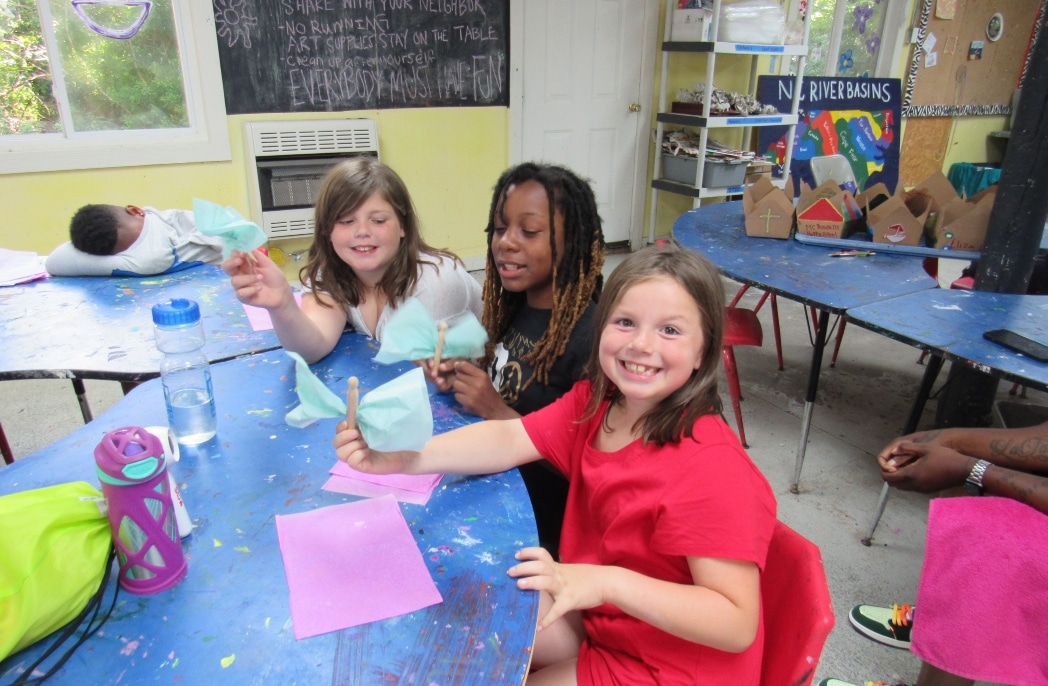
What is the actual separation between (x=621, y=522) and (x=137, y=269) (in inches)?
79.2

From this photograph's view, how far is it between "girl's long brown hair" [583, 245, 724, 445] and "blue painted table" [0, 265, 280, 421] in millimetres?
1052

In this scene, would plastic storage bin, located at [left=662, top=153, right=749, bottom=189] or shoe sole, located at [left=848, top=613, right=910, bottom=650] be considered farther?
plastic storage bin, located at [left=662, top=153, right=749, bottom=189]

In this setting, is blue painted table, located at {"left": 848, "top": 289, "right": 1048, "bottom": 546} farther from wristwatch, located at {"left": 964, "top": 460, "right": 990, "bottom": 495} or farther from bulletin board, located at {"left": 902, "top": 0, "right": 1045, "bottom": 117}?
bulletin board, located at {"left": 902, "top": 0, "right": 1045, "bottom": 117}

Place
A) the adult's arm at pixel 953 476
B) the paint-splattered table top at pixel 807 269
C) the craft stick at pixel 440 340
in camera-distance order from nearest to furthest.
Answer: the craft stick at pixel 440 340 < the adult's arm at pixel 953 476 < the paint-splattered table top at pixel 807 269

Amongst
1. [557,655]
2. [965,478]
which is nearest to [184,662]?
[557,655]

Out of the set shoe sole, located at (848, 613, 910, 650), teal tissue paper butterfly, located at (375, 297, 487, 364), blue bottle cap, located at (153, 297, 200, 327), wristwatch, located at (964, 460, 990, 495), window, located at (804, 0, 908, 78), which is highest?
window, located at (804, 0, 908, 78)

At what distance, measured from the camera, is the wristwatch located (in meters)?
1.50

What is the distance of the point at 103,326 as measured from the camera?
184 cm

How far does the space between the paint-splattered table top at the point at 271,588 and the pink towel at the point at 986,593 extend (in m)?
0.91

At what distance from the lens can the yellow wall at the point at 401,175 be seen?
3.36m

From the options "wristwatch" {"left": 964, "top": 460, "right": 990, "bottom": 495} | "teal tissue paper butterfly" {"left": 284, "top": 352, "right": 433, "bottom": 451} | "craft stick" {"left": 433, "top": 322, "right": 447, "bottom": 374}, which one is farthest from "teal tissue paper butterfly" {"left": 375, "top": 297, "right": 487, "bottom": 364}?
"wristwatch" {"left": 964, "top": 460, "right": 990, "bottom": 495}

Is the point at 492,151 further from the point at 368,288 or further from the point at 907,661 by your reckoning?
the point at 907,661

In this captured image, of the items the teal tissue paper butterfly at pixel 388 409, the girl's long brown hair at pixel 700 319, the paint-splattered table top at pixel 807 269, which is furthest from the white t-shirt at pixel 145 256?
the paint-splattered table top at pixel 807 269

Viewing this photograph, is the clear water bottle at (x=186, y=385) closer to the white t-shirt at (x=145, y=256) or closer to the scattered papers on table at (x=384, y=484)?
the scattered papers on table at (x=384, y=484)
